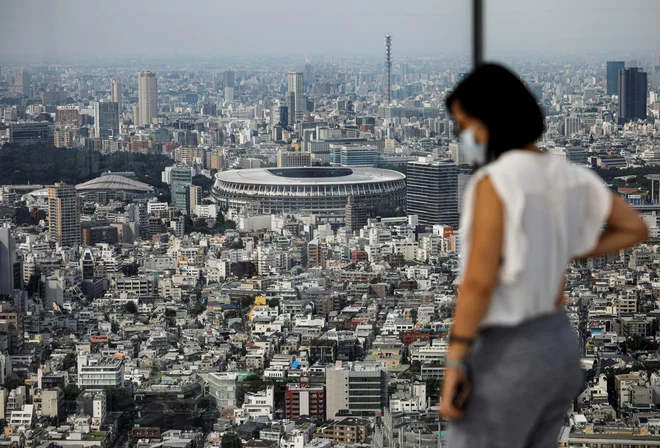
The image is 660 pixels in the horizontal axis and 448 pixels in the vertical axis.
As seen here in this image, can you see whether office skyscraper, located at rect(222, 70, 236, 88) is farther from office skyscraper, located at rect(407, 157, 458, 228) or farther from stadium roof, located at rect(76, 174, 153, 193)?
office skyscraper, located at rect(407, 157, 458, 228)

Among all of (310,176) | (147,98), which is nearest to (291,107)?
(310,176)

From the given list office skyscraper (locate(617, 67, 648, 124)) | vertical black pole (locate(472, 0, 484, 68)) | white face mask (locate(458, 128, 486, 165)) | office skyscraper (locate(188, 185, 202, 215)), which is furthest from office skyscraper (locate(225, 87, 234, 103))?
white face mask (locate(458, 128, 486, 165))

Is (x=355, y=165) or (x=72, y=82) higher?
(x=72, y=82)

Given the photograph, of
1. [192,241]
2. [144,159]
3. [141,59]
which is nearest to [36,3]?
[141,59]

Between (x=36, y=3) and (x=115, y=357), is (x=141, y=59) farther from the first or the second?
(x=115, y=357)

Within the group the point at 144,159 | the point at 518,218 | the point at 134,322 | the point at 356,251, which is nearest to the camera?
the point at 518,218

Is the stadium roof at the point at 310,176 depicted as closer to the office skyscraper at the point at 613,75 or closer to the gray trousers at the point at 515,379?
the office skyscraper at the point at 613,75

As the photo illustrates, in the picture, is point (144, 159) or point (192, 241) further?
point (144, 159)

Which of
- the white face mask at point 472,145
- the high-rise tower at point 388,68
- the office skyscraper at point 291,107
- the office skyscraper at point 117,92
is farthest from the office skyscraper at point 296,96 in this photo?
the white face mask at point 472,145
